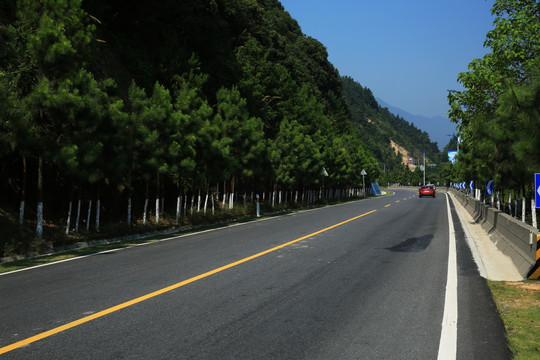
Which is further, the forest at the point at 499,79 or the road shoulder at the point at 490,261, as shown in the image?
the forest at the point at 499,79

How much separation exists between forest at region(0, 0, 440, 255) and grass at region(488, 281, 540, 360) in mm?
11192

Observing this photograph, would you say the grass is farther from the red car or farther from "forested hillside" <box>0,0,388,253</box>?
the red car

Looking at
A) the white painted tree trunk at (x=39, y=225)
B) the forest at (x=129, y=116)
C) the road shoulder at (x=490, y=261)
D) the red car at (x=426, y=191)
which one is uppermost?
the forest at (x=129, y=116)

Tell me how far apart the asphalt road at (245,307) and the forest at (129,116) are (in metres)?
5.15

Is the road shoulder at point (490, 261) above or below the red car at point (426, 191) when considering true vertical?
below

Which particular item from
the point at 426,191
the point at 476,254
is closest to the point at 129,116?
the point at 476,254

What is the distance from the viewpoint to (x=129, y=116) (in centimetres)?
1927

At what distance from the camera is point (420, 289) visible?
7.64 metres

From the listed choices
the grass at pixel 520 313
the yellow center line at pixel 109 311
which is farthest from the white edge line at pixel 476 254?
the yellow center line at pixel 109 311

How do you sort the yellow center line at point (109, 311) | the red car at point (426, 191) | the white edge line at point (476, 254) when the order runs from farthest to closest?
the red car at point (426, 191) < the white edge line at point (476, 254) < the yellow center line at point (109, 311)

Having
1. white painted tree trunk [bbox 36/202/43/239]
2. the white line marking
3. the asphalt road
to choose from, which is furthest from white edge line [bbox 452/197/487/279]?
white painted tree trunk [bbox 36/202/43/239]

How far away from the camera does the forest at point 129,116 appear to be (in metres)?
14.3

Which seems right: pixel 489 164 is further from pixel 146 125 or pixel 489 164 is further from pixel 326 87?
pixel 326 87

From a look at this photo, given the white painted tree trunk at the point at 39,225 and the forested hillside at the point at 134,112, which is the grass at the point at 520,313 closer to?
the white painted tree trunk at the point at 39,225
